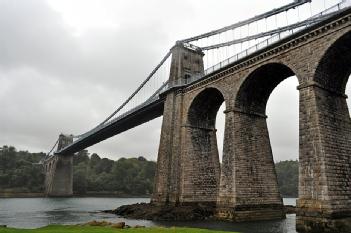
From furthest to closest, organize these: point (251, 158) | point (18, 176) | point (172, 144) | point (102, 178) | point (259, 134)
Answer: point (102, 178) → point (18, 176) → point (172, 144) → point (259, 134) → point (251, 158)

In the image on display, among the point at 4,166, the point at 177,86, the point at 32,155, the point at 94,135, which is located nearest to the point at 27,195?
the point at 4,166

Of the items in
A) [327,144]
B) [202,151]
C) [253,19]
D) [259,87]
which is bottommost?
[327,144]

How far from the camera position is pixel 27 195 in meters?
93.3

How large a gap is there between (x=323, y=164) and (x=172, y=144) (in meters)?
18.2

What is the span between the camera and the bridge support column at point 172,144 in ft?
112

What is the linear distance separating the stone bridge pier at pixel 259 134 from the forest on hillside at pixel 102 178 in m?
70.3

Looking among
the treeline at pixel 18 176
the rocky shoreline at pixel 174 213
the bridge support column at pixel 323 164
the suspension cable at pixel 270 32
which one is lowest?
the rocky shoreline at pixel 174 213

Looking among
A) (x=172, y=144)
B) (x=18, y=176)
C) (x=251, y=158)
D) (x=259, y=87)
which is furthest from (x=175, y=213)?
(x=18, y=176)

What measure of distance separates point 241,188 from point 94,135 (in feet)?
152

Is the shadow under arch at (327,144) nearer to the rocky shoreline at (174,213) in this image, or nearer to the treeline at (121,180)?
the rocky shoreline at (174,213)

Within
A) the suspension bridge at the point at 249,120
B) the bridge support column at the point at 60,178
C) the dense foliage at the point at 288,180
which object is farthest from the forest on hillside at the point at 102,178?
the suspension bridge at the point at 249,120

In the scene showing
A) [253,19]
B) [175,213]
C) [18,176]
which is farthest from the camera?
[18,176]

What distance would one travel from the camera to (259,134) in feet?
98.0

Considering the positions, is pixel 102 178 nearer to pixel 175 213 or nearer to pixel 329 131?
pixel 175 213
